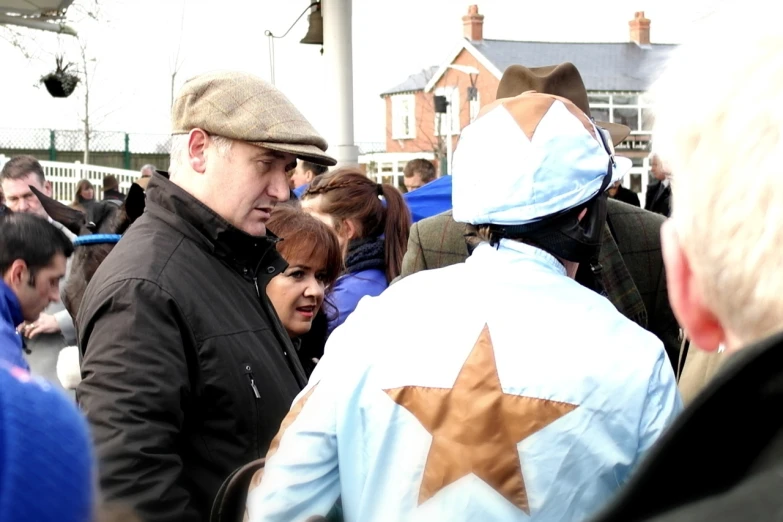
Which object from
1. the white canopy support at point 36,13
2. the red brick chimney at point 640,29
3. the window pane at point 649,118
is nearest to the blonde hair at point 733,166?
the window pane at point 649,118

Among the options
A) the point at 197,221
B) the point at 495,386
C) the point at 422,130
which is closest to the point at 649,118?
the point at 495,386

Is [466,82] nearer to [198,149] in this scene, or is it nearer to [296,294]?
[296,294]

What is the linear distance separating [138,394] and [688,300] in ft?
4.72

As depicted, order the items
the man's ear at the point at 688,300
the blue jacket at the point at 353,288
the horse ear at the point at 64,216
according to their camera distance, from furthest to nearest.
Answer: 1. the horse ear at the point at 64,216
2. the blue jacket at the point at 353,288
3. the man's ear at the point at 688,300

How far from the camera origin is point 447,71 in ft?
178

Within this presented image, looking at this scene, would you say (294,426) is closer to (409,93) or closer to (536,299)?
(536,299)

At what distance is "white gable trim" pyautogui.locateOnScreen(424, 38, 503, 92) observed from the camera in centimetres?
4953

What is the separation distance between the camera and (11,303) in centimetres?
331

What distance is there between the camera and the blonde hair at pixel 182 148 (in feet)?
8.69

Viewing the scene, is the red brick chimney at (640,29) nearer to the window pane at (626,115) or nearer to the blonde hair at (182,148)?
the window pane at (626,115)

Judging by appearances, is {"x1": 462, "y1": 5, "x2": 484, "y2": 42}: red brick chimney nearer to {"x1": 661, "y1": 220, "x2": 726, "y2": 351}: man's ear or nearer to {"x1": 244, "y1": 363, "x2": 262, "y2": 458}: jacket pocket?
{"x1": 244, "y1": 363, "x2": 262, "y2": 458}: jacket pocket

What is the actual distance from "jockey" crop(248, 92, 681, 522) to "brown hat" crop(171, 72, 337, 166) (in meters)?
0.93

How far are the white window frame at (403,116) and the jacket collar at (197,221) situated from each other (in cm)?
5376

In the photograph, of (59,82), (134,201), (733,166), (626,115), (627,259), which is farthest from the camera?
(626,115)
